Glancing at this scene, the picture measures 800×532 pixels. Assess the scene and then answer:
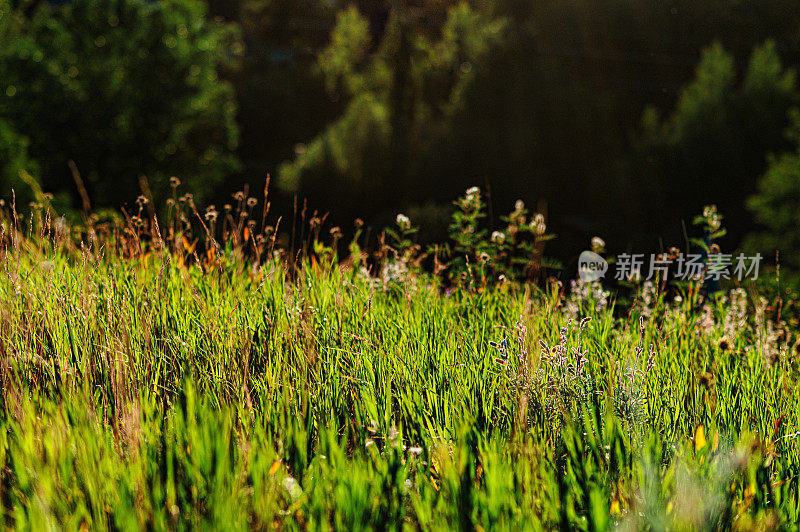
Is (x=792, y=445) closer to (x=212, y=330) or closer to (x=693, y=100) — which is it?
(x=212, y=330)

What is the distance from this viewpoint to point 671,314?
431cm

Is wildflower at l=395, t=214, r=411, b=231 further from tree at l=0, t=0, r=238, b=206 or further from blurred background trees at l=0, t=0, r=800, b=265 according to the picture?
tree at l=0, t=0, r=238, b=206

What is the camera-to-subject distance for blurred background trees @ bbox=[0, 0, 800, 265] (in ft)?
69.8

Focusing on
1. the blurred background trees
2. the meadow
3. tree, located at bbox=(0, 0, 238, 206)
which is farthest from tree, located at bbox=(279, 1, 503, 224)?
the meadow

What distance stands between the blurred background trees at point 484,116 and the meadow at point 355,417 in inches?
477

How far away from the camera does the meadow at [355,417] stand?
78.8 inches

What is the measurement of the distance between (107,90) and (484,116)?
1302 centimetres

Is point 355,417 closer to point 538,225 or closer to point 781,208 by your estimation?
point 538,225

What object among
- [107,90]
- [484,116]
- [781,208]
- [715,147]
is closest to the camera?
[781,208]

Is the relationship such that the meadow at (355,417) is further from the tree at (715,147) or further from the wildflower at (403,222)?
the tree at (715,147)

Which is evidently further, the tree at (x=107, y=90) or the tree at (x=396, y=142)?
the tree at (x=107, y=90)

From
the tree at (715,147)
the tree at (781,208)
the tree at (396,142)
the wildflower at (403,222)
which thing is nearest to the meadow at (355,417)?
the wildflower at (403,222)

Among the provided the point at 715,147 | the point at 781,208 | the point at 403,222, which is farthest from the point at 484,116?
the point at 403,222

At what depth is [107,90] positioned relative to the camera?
80.2 feet
